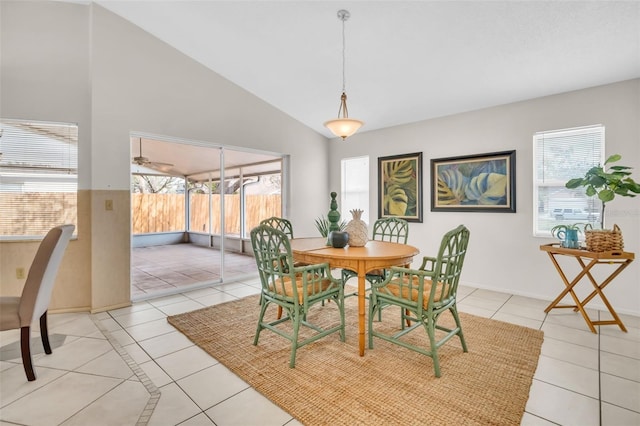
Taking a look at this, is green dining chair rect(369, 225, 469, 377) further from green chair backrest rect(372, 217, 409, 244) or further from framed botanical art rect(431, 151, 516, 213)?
framed botanical art rect(431, 151, 516, 213)

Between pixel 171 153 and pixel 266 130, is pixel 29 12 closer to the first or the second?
pixel 171 153

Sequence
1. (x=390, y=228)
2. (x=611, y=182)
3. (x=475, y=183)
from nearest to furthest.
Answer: (x=611, y=182) → (x=390, y=228) → (x=475, y=183)

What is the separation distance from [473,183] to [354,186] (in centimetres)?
209

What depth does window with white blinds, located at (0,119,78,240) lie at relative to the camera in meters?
3.22

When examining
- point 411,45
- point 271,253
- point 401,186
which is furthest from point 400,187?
point 271,253

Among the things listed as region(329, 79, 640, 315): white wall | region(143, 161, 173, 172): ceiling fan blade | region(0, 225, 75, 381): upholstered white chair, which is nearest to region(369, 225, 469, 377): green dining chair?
region(329, 79, 640, 315): white wall

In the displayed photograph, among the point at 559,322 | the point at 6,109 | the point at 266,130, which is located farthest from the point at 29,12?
the point at 559,322

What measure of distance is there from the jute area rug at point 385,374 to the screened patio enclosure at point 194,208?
2.02 meters

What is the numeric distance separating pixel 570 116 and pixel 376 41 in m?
2.44

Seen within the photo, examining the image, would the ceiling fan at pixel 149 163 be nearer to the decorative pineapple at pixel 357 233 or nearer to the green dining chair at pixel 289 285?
the green dining chair at pixel 289 285

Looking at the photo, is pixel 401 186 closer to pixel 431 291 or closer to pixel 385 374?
pixel 431 291

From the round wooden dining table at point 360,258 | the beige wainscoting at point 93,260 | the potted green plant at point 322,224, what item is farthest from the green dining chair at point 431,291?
the beige wainscoting at point 93,260

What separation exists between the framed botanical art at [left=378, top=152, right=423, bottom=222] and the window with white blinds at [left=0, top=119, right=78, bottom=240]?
13.8ft

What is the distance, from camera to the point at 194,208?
7.68m
